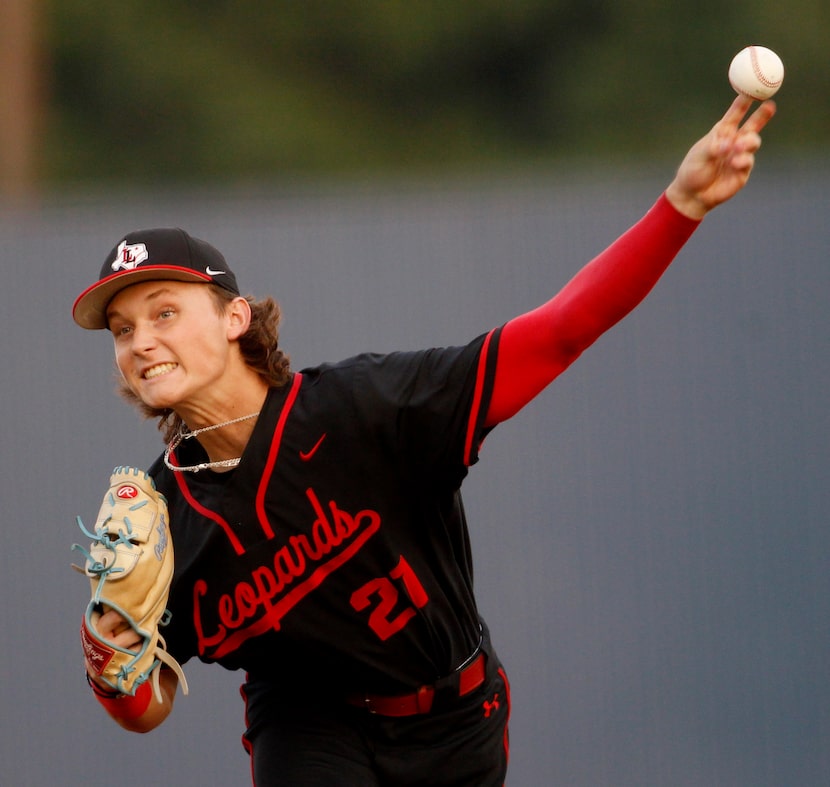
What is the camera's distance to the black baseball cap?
97.0 inches

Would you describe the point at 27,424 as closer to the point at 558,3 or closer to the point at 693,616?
the point at 693,616

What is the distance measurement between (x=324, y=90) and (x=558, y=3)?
193cm

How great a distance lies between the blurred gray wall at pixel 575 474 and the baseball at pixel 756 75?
7.76ft

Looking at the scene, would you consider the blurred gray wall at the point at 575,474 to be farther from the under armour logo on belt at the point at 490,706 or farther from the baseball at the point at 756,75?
the baseball at the point at 756,75

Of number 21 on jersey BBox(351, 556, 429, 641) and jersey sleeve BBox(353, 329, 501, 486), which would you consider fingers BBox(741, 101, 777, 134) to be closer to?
jersey sleeve BBox(353, 329, 501, 486)

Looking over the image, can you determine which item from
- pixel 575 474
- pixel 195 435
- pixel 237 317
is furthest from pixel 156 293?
pixel 575 474

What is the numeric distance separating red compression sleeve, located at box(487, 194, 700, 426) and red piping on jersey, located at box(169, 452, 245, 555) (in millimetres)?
583

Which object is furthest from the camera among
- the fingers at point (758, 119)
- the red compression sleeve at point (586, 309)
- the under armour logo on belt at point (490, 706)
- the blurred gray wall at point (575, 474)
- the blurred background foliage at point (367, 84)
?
the blurred background foliage at point (367, 84)

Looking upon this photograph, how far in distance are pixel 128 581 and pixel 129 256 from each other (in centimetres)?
63

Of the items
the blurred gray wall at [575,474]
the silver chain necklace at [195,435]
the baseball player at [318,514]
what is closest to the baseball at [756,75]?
the baseball player at [318,514]

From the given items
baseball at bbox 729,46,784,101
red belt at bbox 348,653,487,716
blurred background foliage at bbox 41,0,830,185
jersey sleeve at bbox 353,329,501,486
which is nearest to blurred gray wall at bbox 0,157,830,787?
red belt at bbox 348,653,487,716

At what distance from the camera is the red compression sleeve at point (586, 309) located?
2168 mm

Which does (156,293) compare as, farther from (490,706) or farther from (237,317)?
(490,706)

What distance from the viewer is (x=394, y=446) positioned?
2.43 meters
